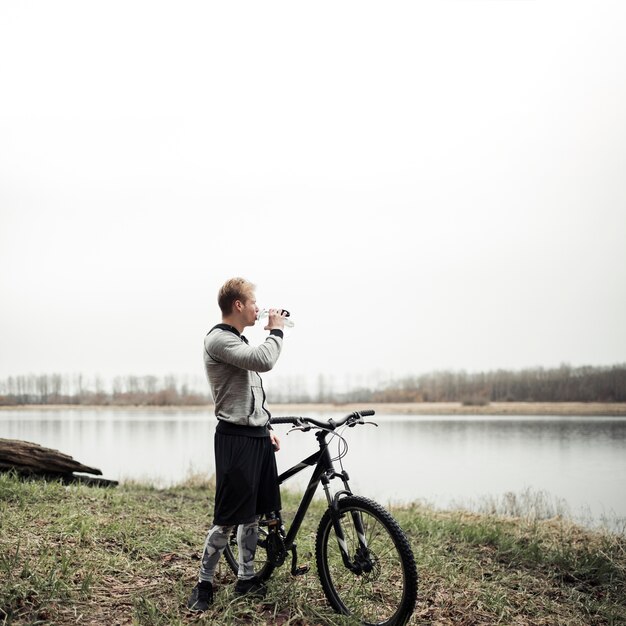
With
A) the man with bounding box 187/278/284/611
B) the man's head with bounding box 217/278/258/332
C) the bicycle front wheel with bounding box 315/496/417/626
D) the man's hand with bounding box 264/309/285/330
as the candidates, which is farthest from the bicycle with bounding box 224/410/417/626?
the man's head with bounding box 217/278/258/332

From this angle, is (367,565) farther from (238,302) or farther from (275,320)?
(238,302)

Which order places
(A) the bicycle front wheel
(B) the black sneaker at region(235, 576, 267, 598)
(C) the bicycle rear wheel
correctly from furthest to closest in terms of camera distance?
1. (C) the bicycle rear wheel
2. (B) the black sneaker at region(235, 576, 267, 598)
3. (A) the bicycle front wheel

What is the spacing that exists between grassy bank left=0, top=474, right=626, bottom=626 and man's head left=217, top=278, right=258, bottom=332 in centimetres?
183

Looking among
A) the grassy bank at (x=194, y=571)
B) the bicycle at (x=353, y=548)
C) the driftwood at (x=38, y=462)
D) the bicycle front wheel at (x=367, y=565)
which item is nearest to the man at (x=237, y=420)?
the bicycle at (x=353, y=548)

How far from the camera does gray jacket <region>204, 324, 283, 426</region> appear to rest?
11.7ft

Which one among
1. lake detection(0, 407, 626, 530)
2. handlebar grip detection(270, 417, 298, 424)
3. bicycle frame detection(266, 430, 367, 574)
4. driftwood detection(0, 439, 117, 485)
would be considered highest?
handlebar grip detection(270, 417, 298, 424)

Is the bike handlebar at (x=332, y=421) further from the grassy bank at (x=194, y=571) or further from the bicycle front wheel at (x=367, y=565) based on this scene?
the grassy bank at (x=194, y=571)

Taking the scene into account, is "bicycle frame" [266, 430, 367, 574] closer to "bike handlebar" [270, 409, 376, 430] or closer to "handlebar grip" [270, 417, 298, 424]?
"bike handlebar" [270, 409, 376, 430]

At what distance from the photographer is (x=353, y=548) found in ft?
12.1

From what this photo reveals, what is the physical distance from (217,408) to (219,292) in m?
0.76

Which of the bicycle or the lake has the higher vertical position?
the bicycle

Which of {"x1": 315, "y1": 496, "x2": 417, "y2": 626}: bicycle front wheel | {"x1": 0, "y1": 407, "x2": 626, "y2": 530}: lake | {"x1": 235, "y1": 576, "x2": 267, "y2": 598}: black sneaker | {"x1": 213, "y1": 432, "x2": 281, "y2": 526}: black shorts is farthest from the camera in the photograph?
{"x1": 0, "y1": 407, "x2": 626, "y2": 530}: lake

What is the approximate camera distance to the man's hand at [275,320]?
147 inches

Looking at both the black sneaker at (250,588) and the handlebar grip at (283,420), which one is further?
the black sneaker at (250,588)
